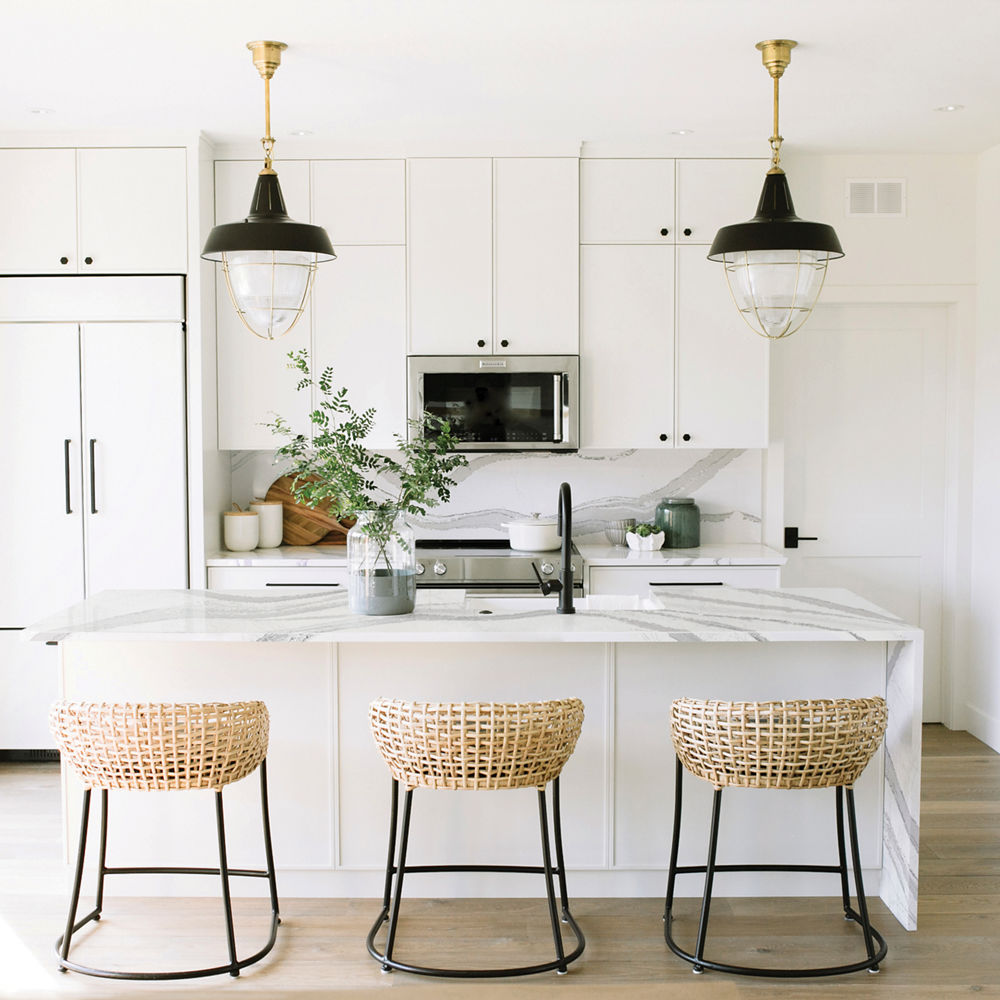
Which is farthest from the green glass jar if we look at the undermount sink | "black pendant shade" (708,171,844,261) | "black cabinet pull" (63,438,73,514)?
"black cabinet pull" (63,438,73,514)

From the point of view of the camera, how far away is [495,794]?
318 cm

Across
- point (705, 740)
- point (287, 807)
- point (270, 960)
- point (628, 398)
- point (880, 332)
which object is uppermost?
point (880, 332)

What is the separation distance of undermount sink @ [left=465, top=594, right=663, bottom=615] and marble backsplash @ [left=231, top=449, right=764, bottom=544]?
136cm

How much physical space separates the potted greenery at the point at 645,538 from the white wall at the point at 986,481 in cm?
145

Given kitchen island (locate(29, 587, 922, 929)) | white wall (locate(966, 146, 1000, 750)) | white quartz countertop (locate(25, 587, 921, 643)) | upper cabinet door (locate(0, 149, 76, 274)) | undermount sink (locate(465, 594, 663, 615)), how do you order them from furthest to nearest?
1. white wall (locate(966, 146, 1000, 750))
2. upper cabinet door (locate(0, 149, 76, 274))
3. undermount sink (locate(465, 594, 663, 615))
4. kitchen island (locate(29, 587, 922, 929))
5. white quartz countertop (locate(25, 587, 921, 643))

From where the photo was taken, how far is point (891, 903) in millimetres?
3141

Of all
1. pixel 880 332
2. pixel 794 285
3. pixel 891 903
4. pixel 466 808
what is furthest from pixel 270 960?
pixel 880 332

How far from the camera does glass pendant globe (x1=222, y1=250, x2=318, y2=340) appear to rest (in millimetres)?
2988

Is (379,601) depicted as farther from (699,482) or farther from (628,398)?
(699,482)

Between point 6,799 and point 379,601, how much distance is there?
6.72ft

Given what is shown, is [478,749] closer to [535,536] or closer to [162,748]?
[162,748]

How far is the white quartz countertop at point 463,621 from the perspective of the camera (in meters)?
2.91

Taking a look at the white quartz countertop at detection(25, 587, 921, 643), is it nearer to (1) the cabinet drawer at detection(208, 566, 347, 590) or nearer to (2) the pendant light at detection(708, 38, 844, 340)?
(2) the pendant light at detection(708, 38, 844, 340)

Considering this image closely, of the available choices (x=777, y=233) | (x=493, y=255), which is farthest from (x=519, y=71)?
(x=777, y=233)
